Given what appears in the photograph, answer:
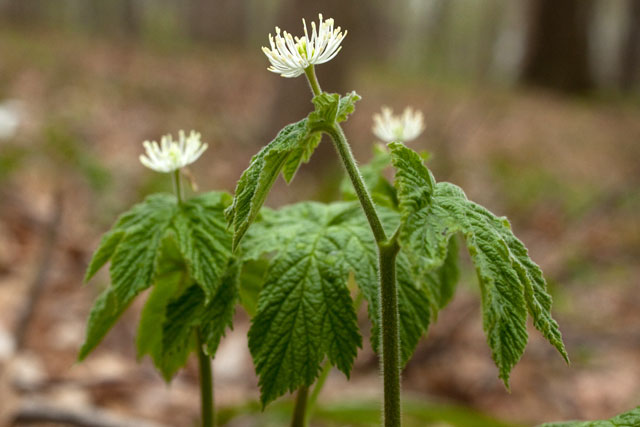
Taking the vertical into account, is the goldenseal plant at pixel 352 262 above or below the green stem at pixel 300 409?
above

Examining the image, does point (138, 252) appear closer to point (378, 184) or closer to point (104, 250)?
point (104, 250)

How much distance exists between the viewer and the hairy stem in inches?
31.4

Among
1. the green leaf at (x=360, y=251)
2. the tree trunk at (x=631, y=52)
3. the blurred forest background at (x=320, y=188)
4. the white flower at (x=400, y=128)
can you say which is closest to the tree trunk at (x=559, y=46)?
the blurred forest background at (x=320, y=188)

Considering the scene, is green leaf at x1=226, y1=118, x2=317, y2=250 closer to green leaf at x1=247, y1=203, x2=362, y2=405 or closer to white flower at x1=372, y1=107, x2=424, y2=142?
green leaf at x1=247, y1=203, x2=362, y2=405

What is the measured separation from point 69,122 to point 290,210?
17.2 feet

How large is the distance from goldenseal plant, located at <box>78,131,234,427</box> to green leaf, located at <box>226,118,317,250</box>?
6.5 inches

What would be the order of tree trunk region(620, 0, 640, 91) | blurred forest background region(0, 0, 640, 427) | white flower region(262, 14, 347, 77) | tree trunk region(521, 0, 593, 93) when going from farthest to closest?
tree trunk region(620, 0, 640, 91) < tree trunk region(521, 0, 593, 93) < blurred forest background region(0, 0, 640, 427) < white flower region(262, 14, 347, 77)

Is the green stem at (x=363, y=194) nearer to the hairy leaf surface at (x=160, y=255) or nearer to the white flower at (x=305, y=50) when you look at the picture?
the white flower at (x=305, y=50)

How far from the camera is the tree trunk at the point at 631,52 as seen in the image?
15062 millimetres

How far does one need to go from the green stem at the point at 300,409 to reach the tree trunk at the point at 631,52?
16145mm

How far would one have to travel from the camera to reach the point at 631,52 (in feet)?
49.8

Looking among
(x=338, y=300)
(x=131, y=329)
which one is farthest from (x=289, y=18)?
(x=338, y=300)

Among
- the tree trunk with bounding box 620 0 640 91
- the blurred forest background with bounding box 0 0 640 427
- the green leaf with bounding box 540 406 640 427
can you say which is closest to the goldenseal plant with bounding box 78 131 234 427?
the green leaf with bounding box 540 406 640 427

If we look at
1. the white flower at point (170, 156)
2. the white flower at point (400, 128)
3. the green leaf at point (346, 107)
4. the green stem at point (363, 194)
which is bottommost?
the green stem at point (363, 194)
